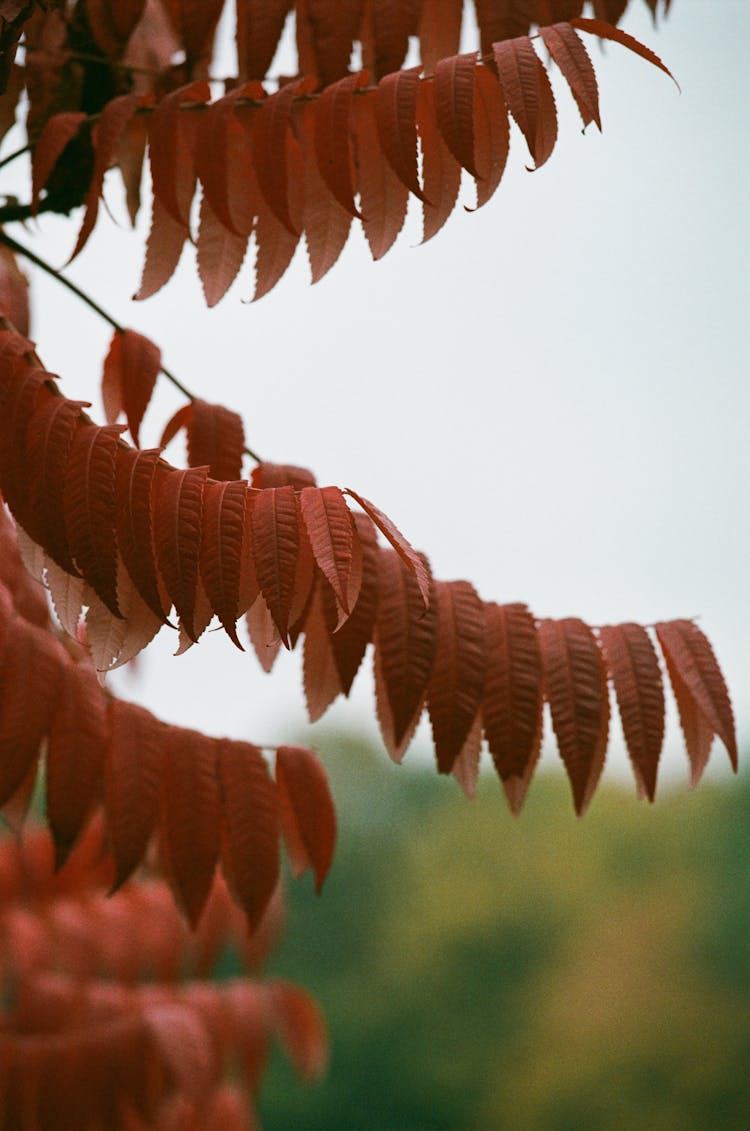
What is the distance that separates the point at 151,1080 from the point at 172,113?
109 cm

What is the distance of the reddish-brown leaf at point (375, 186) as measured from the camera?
3.35 ft

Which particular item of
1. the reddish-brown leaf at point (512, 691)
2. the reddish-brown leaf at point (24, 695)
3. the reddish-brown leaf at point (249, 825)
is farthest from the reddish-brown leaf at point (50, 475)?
the reddish-brown leaf at point (512, 691)

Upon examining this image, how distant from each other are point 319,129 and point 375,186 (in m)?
0.07

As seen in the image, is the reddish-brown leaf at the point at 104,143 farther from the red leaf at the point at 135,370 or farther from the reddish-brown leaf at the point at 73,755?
the reddish-brown leaf at the point at 73,755

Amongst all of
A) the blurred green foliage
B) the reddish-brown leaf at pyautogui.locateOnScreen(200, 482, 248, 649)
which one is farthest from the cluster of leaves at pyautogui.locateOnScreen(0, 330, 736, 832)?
the blurred green foliage

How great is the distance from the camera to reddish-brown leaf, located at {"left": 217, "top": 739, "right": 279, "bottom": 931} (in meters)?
0.93

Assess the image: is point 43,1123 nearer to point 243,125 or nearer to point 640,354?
point 243,125

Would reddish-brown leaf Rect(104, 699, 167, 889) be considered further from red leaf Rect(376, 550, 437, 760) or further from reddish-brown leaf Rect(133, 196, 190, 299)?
reddish-brown leaf Rect(133, 196, 190, 299)

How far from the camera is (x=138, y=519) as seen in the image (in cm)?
84

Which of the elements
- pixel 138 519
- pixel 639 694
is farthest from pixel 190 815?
pixel 639 694

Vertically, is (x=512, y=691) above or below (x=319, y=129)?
below

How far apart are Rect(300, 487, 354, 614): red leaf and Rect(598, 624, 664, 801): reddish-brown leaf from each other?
286mm

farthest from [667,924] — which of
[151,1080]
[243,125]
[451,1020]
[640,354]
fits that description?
[243,125]

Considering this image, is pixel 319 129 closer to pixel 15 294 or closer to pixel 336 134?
pixel 336 134
